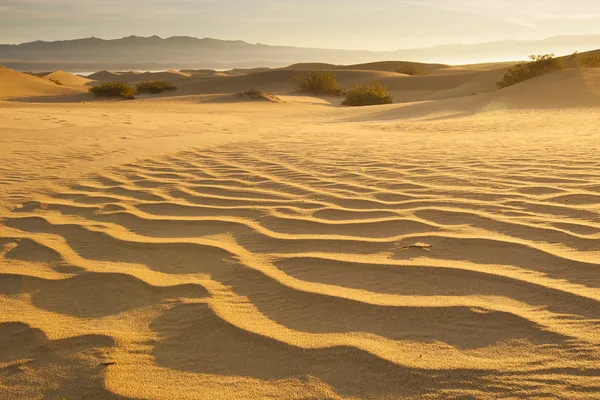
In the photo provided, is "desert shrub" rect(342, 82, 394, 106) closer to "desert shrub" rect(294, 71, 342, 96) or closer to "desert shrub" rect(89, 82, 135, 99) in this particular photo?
"desert shrub" rect(294, 71, 342, 96)

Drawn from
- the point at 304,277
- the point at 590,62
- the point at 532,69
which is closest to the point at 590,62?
the point at 590,62

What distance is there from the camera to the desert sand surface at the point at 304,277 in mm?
1676

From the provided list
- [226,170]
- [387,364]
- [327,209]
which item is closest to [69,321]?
[387,364]

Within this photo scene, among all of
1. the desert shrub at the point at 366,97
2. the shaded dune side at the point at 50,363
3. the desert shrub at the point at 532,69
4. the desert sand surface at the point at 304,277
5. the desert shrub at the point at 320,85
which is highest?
the desert shrub at the point at 532,69

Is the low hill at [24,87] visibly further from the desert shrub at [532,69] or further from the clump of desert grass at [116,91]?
the desert shrub at [532,69]

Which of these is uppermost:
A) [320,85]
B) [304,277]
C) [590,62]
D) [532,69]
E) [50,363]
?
[590,62]

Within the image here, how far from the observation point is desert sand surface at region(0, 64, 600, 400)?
1.68m

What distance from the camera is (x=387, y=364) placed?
5.58ft

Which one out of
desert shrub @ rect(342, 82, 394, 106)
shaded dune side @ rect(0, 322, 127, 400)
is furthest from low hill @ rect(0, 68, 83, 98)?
shaded dune side @ rect(0, 322, 127, 400)

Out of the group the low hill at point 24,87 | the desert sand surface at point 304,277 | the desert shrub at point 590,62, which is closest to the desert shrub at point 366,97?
the desert shrub at point 590,62

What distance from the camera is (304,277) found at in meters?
2.42

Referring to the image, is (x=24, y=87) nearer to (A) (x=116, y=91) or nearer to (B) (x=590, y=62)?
(A) (x=116, y=91)

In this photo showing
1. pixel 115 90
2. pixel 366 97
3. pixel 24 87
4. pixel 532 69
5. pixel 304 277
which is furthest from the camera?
pixel 24 87

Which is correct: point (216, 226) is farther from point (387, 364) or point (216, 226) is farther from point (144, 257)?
point (387, 364)
